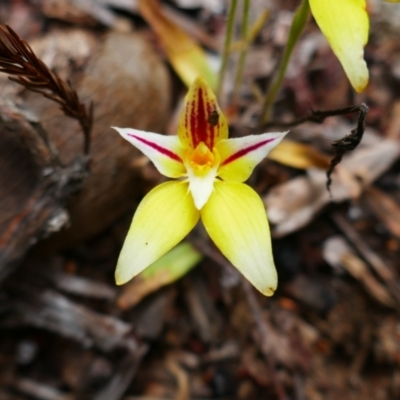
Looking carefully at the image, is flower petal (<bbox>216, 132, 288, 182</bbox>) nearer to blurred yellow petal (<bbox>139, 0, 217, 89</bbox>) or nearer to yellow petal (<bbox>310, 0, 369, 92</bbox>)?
yellow petal (<bbox>310, 0, 369, 92</bbox>)

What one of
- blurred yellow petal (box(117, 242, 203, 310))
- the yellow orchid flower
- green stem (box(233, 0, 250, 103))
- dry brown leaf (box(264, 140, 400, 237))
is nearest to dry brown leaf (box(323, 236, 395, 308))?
dry brown leaf (box(264, 140, 400, 237))

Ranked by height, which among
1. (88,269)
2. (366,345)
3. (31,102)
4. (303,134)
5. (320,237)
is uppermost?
(31,102)

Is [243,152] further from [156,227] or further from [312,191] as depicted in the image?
[312,191]

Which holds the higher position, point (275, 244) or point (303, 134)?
point (303, 134)

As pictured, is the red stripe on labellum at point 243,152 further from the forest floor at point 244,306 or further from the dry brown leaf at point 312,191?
the dry brown leaf at point 312,191

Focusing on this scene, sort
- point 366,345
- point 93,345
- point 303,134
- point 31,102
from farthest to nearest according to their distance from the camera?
point 303,134 < point 366,345 < point 93,345 < point 31,102

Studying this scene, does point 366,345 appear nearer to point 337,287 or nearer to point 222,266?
point 337,287

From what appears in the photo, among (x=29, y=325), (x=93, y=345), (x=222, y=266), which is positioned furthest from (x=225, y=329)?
(x=29, y=325)

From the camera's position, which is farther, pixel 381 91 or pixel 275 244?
pixel 381 91
